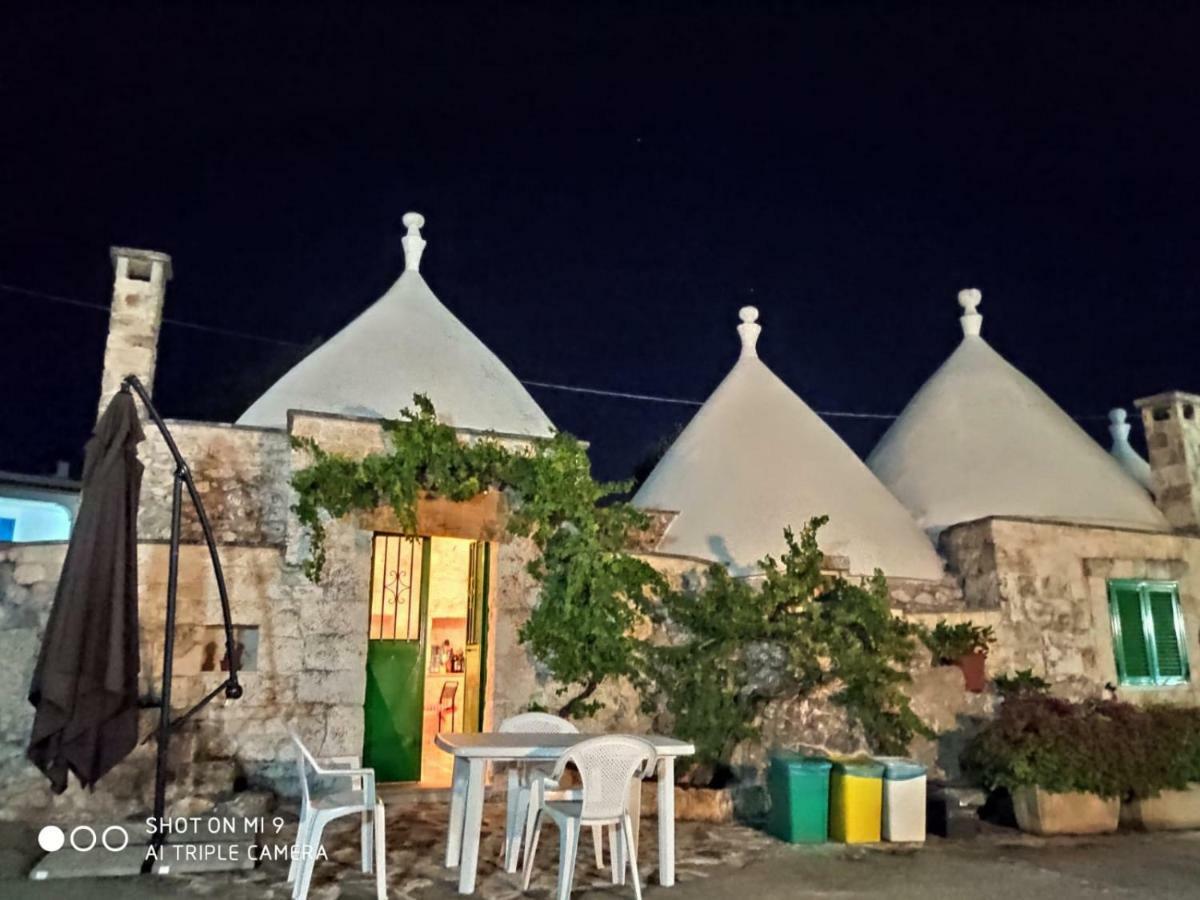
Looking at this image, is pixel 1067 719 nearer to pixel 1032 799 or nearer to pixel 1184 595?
pixel 1032 799

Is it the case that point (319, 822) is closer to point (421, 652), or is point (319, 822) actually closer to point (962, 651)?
point (421, 652)

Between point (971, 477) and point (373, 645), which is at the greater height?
point (971, 477)

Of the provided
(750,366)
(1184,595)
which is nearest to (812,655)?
(1184,595)

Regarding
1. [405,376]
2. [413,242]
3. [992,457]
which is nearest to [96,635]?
[405,376]

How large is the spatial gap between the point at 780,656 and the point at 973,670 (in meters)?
2.01

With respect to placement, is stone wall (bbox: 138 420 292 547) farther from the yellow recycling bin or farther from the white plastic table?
the yellow recycling bin

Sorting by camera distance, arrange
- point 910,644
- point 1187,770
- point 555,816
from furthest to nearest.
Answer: point 910,644, point 1187,770, point 555,816

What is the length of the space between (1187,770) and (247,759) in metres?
6.96

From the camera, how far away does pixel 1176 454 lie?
10477mm

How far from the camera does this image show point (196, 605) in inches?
253

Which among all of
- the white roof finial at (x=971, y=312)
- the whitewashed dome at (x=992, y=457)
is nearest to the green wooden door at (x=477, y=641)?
the whitewashed dome at (x=992, y=457)

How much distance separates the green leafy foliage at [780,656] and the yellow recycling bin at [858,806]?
108cm

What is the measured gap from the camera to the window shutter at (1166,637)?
362 inches

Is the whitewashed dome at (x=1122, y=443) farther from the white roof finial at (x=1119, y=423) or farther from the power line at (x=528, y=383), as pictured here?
the power line at (x=528, y=383)
